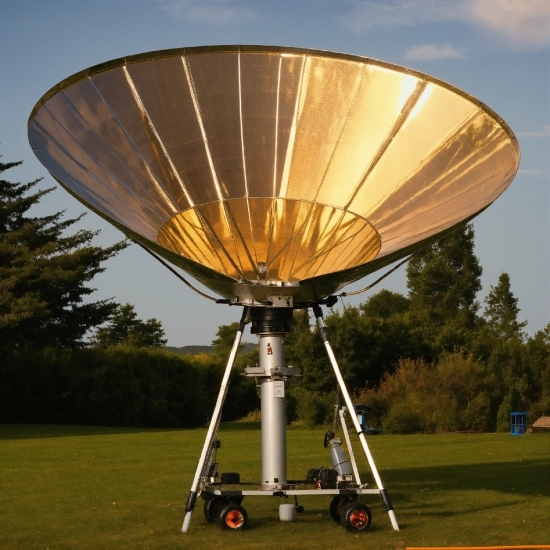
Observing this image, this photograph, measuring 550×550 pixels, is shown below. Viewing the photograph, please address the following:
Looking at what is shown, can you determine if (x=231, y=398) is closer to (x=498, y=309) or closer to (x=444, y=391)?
(x=444, y=391)

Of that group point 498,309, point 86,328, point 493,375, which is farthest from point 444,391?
point 498,309

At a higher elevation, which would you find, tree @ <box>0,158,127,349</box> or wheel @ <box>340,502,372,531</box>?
tree @ <box>0,158,127,349</box>

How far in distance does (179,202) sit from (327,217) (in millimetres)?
1776

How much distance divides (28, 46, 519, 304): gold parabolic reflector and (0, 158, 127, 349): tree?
2931 cm

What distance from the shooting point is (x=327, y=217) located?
1188cm

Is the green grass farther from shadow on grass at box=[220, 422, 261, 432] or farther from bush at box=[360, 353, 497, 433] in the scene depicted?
shadow on grass at box=[220, 422, 261, 432]

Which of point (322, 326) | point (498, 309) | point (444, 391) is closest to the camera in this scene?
point (322, 326)

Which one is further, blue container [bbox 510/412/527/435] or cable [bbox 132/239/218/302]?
blue container [bbox 510/412/527/435]

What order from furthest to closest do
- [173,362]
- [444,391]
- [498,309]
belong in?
[498,309] → [173,362] → [444,391]

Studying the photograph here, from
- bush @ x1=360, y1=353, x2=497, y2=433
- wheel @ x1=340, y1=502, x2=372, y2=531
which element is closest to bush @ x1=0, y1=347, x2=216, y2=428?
bush @ x1=360, y1=353, x2=497, y2=433

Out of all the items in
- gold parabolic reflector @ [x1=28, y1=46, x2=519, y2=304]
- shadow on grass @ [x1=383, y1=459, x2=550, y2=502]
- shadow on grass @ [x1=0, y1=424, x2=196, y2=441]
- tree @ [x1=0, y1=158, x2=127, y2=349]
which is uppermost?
tree @ [x1=0, y1=158, x2=127, y2=349]

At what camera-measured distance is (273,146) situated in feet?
39.2

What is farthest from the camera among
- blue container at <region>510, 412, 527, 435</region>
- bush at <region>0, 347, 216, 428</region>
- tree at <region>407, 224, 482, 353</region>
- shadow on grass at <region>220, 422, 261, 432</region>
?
tree at <region>407, 224, 482, 353</region>

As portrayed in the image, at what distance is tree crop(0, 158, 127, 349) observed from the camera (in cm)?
4150
